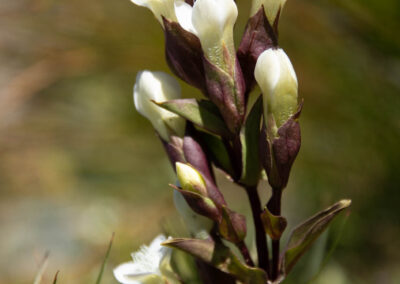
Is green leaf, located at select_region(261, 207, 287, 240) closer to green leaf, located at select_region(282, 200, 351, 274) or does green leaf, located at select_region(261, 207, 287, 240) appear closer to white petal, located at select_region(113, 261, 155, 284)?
green leaf, located at select_region(282, 200, 351, 274)

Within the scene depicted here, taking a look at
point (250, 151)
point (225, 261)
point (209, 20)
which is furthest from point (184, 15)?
point (225, 261)

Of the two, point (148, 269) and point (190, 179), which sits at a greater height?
Result: point (190, 179)

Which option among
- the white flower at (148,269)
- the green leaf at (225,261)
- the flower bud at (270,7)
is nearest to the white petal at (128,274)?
the white flower at (148,269)

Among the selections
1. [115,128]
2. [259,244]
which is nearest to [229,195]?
[115,128]

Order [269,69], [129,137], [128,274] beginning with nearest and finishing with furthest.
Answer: [269,69] < [128,274] < [129,137]

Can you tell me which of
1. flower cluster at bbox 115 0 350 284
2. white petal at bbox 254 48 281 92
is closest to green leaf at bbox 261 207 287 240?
flower cluster at bbox 115 0 350 284

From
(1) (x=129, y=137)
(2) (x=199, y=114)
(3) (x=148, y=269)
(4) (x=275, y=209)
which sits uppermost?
(2) (x=199, y=114)

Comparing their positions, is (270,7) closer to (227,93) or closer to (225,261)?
(227,93)
